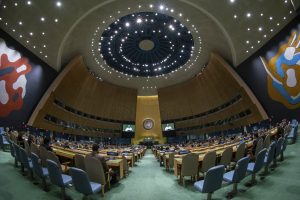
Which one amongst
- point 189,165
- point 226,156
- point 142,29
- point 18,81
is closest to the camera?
point 189,165

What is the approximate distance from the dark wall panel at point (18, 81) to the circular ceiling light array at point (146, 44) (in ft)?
19.9

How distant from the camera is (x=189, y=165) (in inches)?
233

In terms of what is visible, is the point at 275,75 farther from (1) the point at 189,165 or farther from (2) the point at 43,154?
(2) the point at 43,154

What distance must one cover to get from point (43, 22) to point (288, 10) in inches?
688

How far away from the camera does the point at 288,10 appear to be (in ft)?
50.7

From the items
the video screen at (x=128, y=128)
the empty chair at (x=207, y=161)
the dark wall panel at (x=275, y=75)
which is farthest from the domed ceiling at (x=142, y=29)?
the empty chair at (x=207, y=161)

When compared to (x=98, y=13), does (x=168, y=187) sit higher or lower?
lower

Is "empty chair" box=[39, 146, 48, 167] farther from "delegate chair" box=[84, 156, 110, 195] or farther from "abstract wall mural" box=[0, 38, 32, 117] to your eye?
"abstract wall mural" box=[0, 38, 32, 117]

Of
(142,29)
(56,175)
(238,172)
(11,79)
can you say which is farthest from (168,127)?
(56,175)

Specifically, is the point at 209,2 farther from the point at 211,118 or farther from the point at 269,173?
the point at 211,118

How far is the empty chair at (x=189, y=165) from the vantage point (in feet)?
19.3

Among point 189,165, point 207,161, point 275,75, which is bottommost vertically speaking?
point 189,165

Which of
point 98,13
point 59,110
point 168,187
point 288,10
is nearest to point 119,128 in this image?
point 59,110

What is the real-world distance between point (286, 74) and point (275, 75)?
1.26 meters
